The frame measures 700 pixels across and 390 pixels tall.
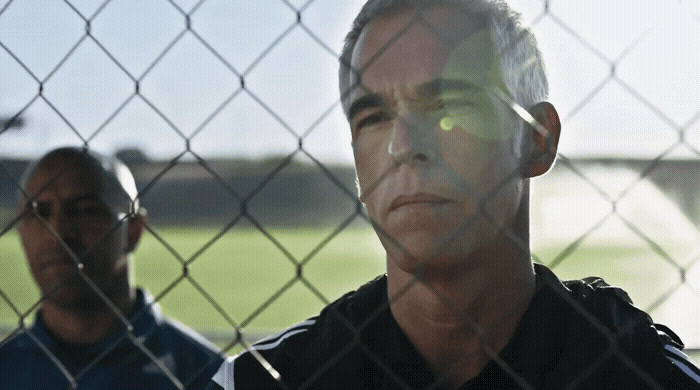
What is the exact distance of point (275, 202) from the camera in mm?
26016

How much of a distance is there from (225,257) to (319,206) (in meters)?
9.17

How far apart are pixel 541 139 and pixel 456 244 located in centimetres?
23

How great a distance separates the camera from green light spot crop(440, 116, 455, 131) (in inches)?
34.4

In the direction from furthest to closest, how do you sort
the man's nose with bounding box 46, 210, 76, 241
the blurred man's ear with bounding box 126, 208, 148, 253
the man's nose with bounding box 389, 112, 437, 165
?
the blurred man's ear with bounding box 126, 208, 148, 253, the man's nose with bounding box 46, 210, 76, 241, the man's nose with bounding box 389, 112, 437, 165

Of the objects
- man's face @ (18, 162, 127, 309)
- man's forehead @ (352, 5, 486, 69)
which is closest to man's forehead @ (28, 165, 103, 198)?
man's face @ (18, 162, 127, 309)

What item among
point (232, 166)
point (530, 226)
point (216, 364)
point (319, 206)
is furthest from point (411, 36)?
point (319, 206)

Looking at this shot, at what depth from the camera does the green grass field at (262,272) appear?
13.7m

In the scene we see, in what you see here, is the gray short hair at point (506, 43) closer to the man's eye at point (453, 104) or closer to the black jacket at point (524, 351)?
the man's eye at point (453, 104)

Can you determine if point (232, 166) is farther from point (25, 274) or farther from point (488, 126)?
point (488, 126)

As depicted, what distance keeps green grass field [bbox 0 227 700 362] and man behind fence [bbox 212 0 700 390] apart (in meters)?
11.1

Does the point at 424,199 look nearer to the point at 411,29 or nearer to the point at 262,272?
the point at 411,29

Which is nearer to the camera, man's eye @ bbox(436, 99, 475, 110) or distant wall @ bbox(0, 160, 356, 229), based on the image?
man's eye @ bbox(436, 99, 475, 110)

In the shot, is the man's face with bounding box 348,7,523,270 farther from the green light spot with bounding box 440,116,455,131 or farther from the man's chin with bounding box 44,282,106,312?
the man's chin with bounding box 44,282,106,312

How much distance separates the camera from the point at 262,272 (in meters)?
18.0
